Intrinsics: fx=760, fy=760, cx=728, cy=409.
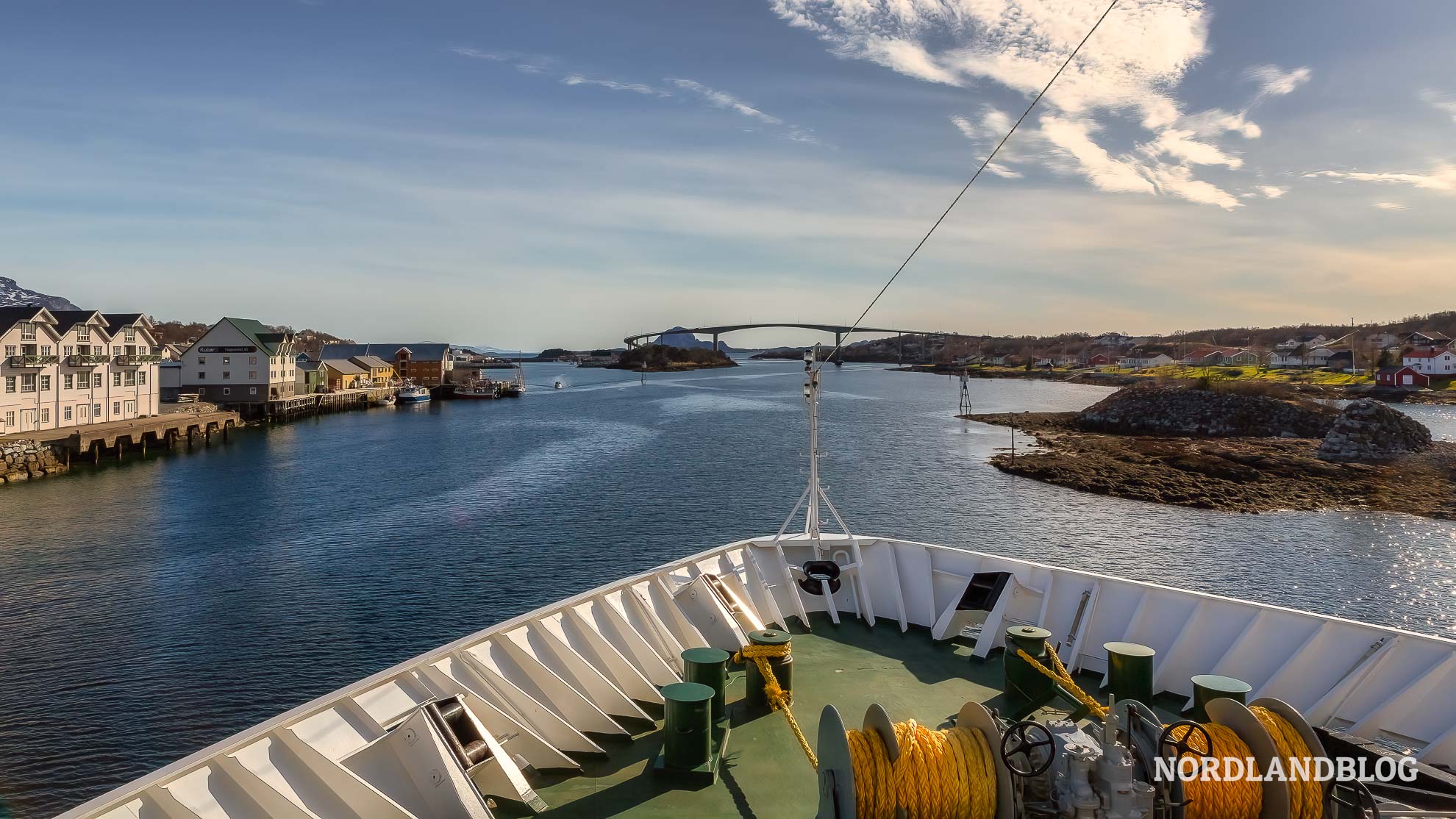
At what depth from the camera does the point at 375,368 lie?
329 feet

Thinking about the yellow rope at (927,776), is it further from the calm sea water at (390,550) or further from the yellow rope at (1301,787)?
the calm sea water at (390,550)

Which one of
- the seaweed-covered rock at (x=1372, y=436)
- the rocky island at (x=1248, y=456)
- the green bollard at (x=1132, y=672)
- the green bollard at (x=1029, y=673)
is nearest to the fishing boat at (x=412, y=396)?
the rocky island at (x=1248, y=456)

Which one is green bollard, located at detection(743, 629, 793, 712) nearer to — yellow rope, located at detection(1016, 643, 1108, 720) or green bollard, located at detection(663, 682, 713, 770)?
green bollard, located at detection(663, 682, 713, 770)

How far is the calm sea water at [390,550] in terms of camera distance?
14266 millimetres

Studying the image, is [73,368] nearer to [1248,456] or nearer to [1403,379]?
[1248,456]

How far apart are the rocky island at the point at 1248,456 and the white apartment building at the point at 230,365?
207ft

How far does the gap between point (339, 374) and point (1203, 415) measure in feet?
292

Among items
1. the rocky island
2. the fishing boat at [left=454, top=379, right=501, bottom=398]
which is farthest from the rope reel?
the fishing boat at [left=454, top=379, right=501, bottom=398]

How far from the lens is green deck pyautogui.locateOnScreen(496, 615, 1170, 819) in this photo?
17.5 ft

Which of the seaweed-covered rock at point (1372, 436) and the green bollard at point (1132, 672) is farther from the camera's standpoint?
the seaweed-covered rock at point (1372, 436)

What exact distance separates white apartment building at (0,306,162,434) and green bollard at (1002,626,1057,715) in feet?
170

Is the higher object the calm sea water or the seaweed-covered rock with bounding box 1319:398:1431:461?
the seaweed-covered rock with bounding box 1319:398:1431:461

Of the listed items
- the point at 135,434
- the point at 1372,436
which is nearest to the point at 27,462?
the point at 135,434

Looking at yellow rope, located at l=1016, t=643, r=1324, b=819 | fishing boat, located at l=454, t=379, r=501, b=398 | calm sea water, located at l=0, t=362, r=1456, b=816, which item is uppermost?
fishing boat, located at l=454, t=379, r=501, b=398
